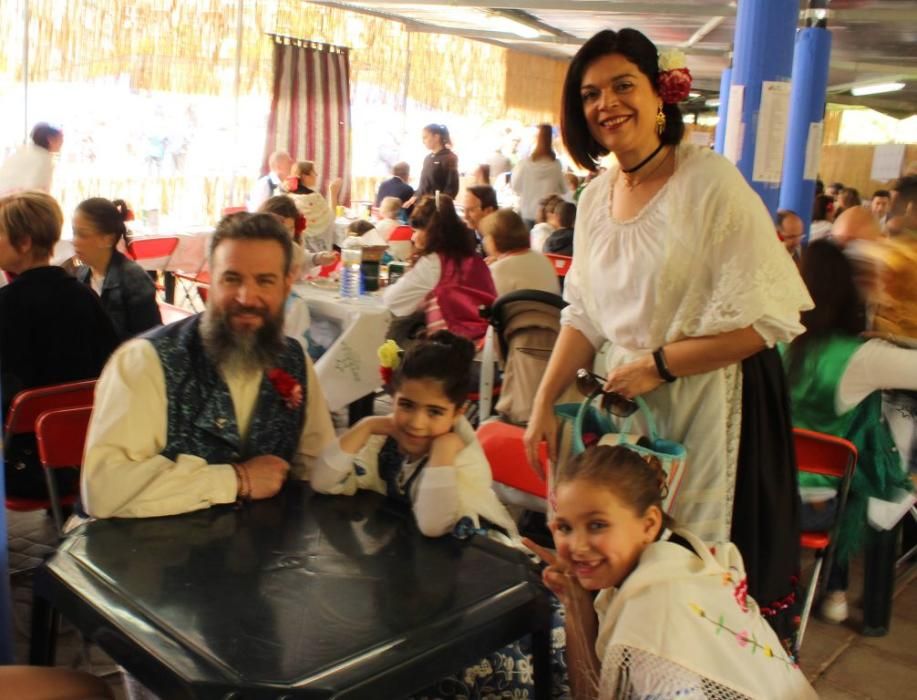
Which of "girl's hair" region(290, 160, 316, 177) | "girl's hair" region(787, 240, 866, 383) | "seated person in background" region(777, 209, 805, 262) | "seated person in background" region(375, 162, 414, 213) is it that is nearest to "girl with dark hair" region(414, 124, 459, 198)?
"seated person in background" region(375, 162, 414, 213)

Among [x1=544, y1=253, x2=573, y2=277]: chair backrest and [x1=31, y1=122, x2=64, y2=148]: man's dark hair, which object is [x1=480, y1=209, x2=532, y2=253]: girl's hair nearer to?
[x1=544, y1=253, x2=573, y2=277]: chair backrest

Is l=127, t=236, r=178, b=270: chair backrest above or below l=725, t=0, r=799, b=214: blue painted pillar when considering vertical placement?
below

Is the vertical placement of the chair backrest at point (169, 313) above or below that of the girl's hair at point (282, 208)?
below

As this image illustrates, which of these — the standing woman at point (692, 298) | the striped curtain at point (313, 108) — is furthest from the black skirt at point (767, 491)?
the striped curtain at point (313, 108)

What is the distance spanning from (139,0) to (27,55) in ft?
4.06

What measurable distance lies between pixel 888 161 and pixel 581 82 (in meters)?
14.2

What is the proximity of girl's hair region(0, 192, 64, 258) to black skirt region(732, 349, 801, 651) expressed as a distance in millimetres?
2536

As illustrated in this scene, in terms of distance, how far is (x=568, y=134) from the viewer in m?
2.27

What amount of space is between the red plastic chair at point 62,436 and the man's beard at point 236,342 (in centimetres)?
80

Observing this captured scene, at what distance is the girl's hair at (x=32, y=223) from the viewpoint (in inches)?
135

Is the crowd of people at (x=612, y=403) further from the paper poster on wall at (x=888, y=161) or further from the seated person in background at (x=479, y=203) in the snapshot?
the paper poster on wall at (x=888, y=161)

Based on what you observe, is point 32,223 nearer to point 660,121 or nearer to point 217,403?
point 217,403

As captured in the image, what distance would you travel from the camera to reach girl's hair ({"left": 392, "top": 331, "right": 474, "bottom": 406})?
217 centimetres

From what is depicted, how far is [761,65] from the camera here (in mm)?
4523
